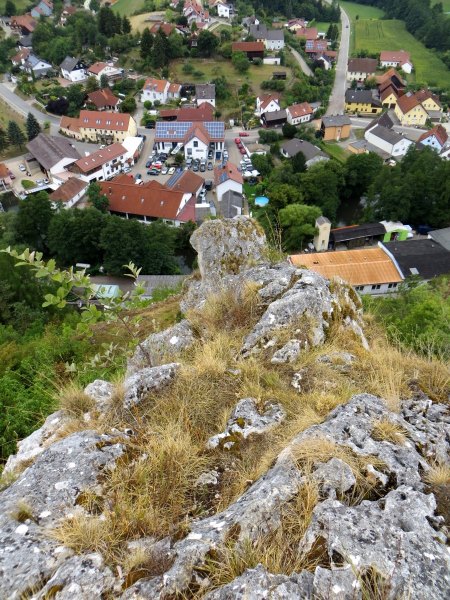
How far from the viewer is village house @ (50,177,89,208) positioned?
132 feet

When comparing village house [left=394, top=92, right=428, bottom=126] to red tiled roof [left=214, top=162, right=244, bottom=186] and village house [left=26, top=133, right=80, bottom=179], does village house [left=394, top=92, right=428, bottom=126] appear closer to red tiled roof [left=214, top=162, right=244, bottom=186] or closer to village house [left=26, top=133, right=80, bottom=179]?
red tiled roof [left=214, top=162, right=244, bottom=186]

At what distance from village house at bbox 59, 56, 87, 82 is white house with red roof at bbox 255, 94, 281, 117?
99.0 feet

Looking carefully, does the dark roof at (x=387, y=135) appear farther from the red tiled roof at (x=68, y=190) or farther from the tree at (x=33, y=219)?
the tree at (x=33, y=219)

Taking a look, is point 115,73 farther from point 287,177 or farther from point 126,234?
point 126,234

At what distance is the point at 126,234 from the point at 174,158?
20.7 meters

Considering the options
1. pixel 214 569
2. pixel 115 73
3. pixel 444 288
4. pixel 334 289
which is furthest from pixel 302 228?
pixel 115 73

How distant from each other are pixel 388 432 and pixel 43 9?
11077 centimetres

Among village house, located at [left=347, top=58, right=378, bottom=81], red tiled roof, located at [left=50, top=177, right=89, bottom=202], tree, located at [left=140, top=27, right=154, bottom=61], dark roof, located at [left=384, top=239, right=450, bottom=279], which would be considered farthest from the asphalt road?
red tiled roof, located at [left=50, top=177, right=89, bottom=202]

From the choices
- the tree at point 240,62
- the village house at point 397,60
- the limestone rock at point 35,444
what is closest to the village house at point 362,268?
the limestone rock at point 35,444

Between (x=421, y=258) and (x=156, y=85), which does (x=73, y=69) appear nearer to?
(x=156, y=85)

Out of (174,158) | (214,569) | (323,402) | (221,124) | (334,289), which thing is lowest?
(174,158)

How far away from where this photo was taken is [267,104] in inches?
2245

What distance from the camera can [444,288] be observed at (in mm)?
24219

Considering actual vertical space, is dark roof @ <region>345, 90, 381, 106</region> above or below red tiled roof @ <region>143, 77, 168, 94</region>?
above
